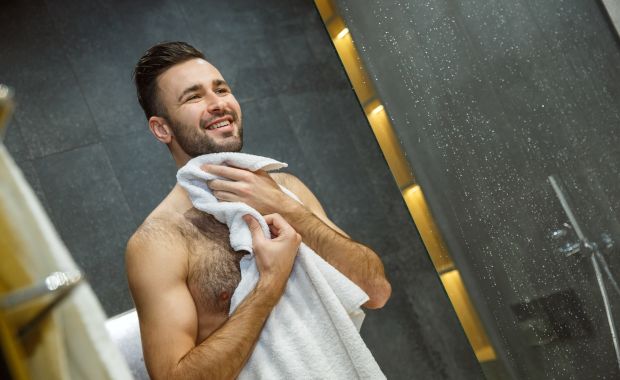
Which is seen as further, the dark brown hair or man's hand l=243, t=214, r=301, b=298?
the dark brown hair

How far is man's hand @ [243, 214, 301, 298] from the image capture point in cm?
135

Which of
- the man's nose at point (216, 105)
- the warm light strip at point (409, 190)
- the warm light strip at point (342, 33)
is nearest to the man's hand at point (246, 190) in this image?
the man's nose at point (216, 105)

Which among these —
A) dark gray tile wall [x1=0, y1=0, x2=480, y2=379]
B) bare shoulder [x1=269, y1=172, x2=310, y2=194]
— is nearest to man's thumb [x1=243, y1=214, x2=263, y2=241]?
bare shoulder [x1=269, y1=172, x2=310, y2=194]

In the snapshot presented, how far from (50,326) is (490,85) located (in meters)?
1.00

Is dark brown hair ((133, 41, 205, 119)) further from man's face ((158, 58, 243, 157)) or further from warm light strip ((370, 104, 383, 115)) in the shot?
warm light strip ((370, 104, 383, 115))

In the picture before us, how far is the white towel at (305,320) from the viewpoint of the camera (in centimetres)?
132

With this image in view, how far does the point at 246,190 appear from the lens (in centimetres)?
144

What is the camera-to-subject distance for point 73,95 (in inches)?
86.5

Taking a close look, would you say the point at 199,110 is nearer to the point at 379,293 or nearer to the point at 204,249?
the point at 204,249

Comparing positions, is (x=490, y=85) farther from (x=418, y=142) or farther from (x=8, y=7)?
(x=8, y=7)

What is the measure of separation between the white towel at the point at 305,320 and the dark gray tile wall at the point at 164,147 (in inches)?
32.0

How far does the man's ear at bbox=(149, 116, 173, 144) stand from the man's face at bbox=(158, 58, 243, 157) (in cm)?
1

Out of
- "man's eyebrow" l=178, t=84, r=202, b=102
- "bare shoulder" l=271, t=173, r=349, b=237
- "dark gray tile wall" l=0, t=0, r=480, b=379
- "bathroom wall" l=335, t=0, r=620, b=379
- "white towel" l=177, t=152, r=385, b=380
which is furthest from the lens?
"dark gray tile wall" l=0, t=0, r=480, b=379

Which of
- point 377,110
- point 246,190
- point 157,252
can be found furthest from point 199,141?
point 377,110
